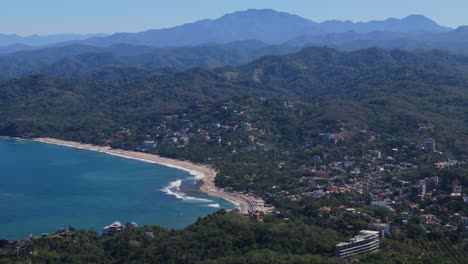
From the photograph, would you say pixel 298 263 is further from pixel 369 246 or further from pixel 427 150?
pixel 427 150

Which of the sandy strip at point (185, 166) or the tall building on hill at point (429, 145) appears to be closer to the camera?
the sandy strip at point (185, 166)

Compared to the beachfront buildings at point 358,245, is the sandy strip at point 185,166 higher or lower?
lower

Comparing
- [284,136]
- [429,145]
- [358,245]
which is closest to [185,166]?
[284,136]

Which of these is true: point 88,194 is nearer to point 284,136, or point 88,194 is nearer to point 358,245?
point 284,136

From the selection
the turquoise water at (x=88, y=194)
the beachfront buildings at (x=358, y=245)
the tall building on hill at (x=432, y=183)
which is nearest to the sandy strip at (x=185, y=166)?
the turquoise water at (x=88, y=194)

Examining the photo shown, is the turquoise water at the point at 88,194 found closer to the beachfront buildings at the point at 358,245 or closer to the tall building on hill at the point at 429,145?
the beachfront buildings at the point at 358,245

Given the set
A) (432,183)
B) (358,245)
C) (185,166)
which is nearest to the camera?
(358,245)

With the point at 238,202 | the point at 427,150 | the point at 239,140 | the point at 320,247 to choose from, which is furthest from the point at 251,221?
the point at 239,140
